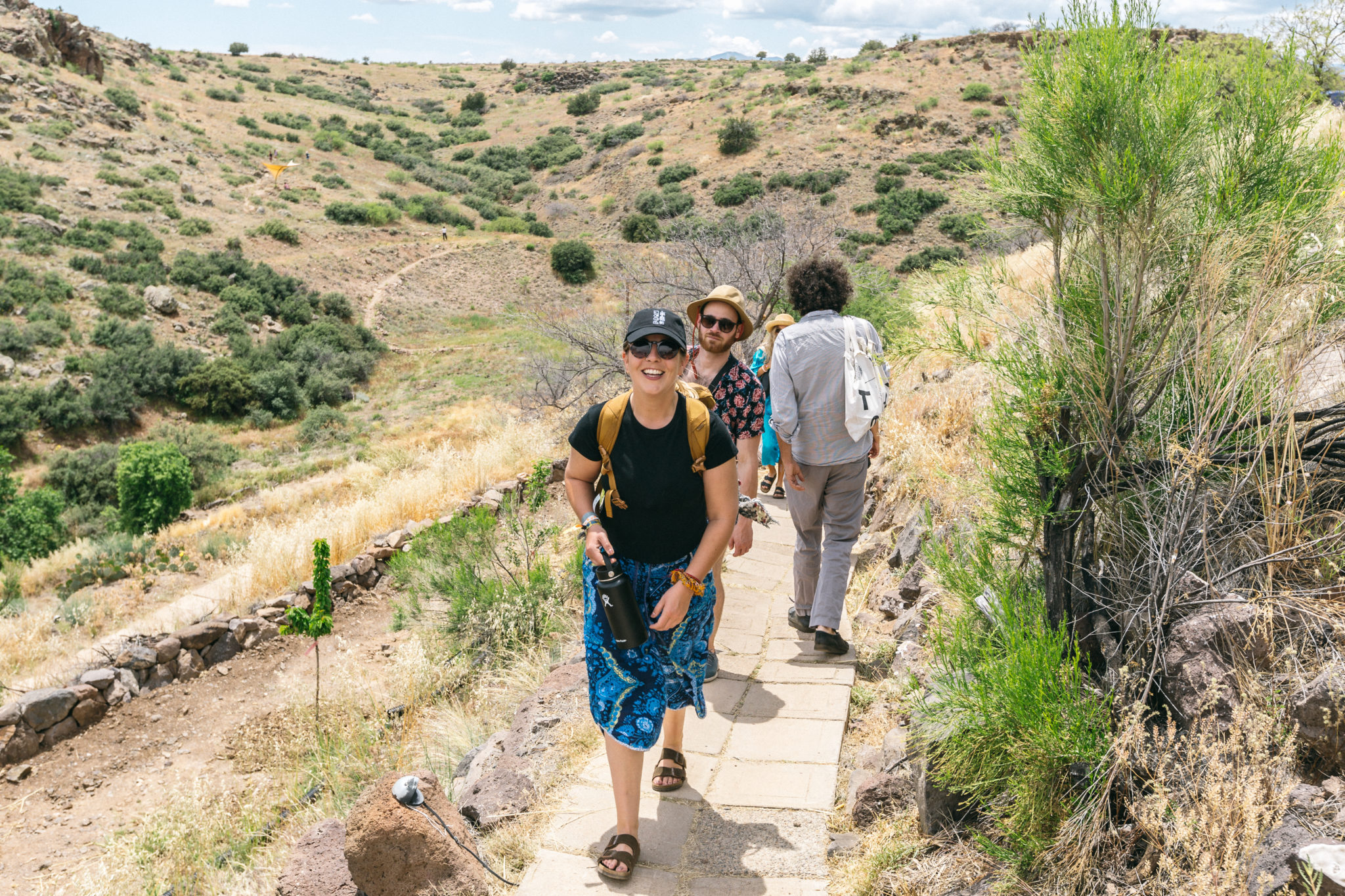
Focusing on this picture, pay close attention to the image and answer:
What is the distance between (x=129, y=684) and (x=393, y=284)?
26.5m

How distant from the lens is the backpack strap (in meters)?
2.78

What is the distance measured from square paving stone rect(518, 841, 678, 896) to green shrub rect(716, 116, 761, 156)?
39.5m

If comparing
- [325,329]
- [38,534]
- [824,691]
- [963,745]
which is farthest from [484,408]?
[963,745]

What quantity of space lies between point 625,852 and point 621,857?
0.7 inches

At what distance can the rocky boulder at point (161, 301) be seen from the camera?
932 inches

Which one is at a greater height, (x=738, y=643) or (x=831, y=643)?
(x=831, y=643)

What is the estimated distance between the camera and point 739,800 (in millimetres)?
3207

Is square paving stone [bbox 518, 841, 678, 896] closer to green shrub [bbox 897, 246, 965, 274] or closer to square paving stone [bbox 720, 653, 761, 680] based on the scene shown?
square paving stone [bbox 720, 653, 761, 680]

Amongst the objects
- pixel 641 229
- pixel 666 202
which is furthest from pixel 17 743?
pixel 666 202

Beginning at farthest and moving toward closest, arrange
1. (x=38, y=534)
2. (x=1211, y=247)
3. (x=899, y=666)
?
(x=38, y=534), (x=899, y=666), (x=1211, y=247)

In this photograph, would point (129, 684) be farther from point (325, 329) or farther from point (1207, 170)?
point (325, 329)

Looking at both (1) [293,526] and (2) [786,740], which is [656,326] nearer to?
(2) [786,740]

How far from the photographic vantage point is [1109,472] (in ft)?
8.52

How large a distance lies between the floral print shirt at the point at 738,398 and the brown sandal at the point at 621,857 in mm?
1995
